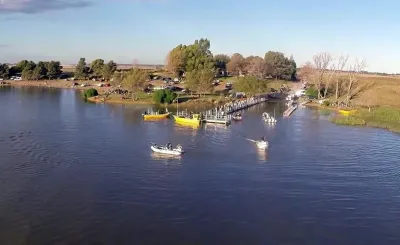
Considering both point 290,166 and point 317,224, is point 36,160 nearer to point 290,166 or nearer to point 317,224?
point 290,166

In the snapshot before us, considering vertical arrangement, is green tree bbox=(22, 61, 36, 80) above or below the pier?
above

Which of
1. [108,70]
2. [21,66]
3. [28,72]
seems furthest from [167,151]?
[21,66]

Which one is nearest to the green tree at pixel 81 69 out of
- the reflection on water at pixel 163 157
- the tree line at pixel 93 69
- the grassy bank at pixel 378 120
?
the tree line at pixel 93 69

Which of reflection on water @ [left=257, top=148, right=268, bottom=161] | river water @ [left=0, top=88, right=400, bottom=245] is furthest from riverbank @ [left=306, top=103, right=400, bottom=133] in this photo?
reflection on water @ [left=257, top=148, right=268, bottom=161]

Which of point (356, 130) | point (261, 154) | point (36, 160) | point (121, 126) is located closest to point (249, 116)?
point (356, 130)

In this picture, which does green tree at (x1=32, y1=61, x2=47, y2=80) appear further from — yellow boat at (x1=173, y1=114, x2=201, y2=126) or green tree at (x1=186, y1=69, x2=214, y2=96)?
yellow boat at (x1=173, y1=114, x2=201, y2=126)

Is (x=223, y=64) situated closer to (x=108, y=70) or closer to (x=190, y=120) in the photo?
(x=108, y=70)
